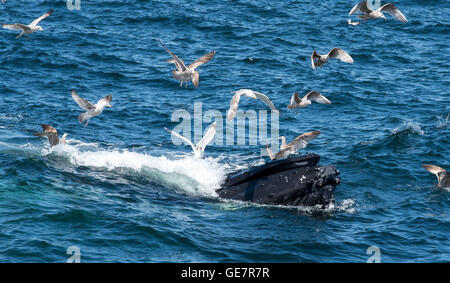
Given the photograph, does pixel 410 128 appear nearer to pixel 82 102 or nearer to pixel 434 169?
pixel 434 169

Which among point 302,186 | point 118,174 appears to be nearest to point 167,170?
point 118,174

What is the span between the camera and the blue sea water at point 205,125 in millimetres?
17609

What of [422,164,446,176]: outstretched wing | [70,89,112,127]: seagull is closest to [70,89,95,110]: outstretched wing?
[70,89,112,127]: seagull

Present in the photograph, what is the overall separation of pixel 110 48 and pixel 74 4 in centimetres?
923

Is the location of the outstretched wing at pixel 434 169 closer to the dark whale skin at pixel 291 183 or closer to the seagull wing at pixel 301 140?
the dark whale skin at pixel 291 183

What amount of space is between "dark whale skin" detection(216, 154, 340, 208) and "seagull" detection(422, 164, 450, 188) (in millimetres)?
3578

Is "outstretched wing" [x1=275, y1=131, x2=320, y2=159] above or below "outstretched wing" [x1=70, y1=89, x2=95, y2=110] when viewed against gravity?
below

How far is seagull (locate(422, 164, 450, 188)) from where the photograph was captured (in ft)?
68.6

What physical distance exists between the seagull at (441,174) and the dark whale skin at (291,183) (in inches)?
141

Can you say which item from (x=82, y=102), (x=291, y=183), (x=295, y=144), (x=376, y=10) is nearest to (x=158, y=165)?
(x=82, y=102)

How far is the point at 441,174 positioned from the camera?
834 inches

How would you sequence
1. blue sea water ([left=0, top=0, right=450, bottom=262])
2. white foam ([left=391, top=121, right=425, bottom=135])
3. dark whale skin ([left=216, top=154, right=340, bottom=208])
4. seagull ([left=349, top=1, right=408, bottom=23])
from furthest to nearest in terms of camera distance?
white foam ([left=391, top=121, right=425, bottom=135])
seagull ([left=349, top=1, right=408, bottom=23])
dark whale skin ([left=216, top=154, right=340, bottom=208])
blue sea water ([left=0, top=0, right=450, bottom=262])

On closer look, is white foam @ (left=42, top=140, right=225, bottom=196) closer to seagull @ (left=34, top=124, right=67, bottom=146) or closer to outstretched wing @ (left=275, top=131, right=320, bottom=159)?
seagull @ (left=34, top=124, right=67, bottom=146)
